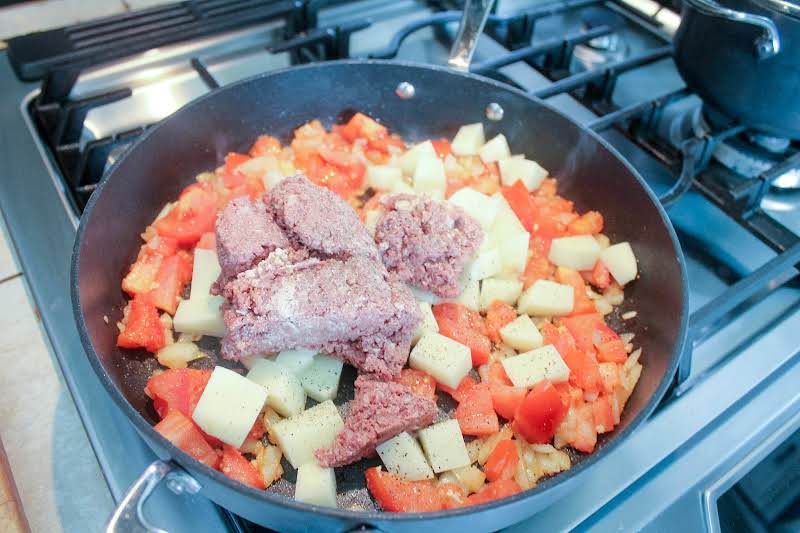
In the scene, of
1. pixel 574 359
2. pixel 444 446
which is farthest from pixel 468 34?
pixel 444 446

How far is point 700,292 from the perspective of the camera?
1671 millimetres

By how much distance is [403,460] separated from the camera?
134 centimetres

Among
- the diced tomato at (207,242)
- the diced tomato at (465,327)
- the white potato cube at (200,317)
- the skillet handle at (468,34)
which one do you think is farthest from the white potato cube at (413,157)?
the white potato cube at (200,317)

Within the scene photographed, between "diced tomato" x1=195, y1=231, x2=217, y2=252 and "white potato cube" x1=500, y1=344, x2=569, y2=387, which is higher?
"diced tomato" x1=195, y1=231, x2=217, y2=252

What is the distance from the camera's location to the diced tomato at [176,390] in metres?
1.39

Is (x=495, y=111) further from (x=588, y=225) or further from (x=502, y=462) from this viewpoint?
(x=502, y=462)

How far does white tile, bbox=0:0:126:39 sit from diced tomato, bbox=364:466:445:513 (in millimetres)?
1930

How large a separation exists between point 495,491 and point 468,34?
4.37ft

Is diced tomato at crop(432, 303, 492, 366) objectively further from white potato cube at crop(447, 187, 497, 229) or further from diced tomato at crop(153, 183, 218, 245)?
diced tomato at crop(153, 183, 218, 245)

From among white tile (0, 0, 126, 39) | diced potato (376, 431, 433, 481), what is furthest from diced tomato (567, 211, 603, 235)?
white tile (0, 0, 126, 39)

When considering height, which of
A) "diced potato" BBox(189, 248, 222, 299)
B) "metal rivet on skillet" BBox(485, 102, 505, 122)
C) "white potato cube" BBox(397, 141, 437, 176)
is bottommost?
"diced potato" BBox(189, 248, 222, 299)

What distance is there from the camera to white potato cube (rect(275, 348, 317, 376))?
1493 mm

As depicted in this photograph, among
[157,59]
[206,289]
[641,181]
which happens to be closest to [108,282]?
[206,289]

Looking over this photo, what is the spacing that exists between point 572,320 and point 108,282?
1151mm
